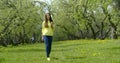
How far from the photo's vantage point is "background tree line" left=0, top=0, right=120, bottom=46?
57.3 meters


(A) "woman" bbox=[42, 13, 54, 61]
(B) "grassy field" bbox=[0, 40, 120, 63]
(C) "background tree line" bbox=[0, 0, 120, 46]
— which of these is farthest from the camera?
(C) "background tree line" bbox=[0, 0, 120, 46]

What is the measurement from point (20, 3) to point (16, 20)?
3.64 meters

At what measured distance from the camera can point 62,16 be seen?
80812 mm

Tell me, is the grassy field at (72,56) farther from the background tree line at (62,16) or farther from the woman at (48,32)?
the background tree line at (62,16)

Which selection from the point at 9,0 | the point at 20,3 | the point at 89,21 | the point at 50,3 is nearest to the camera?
the point at 9,0

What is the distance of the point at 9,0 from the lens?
178 ft

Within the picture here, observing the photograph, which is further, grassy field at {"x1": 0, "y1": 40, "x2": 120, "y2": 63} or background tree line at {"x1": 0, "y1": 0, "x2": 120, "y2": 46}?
background tree line at {"x1": 0, "y1": 0, "x2": 120, "y2": 46}

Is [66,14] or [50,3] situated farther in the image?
[50,3]

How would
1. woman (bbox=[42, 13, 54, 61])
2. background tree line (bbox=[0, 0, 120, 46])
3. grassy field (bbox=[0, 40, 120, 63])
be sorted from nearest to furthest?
1. grassy field (bbox=[0, 40, 120, 63])
2. woman (bbox=[42, 13, 54, 61])
3. background tree line (bbox=[0, 0, 120, 46])

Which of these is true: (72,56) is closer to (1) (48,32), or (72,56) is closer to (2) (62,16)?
(1) (48,32)

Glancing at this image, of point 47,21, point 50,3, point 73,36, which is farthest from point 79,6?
point 47,21

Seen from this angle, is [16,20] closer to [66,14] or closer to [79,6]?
[79,6]

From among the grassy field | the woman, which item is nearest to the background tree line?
the grassy field

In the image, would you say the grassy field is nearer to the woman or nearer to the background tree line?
the woman
